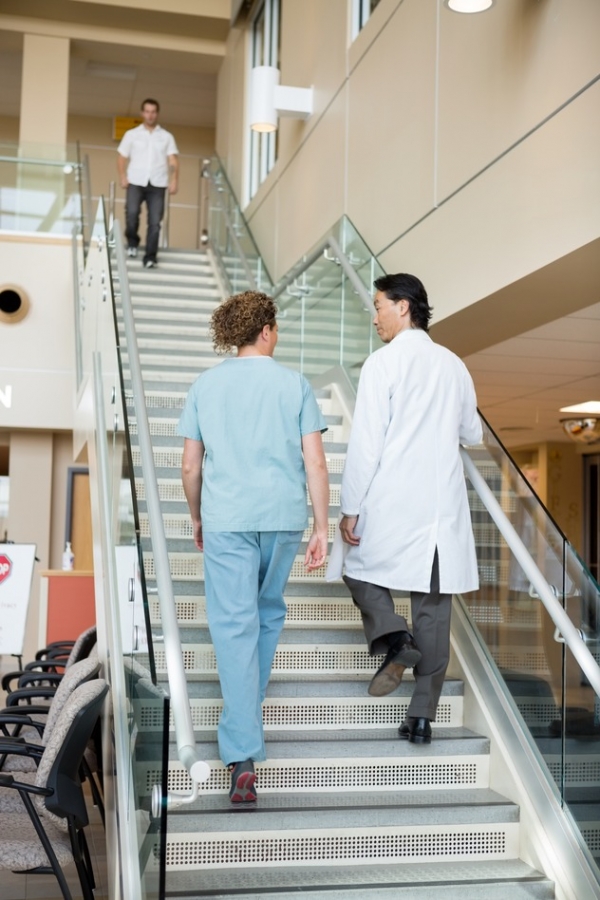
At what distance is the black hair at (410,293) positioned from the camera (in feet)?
13.4

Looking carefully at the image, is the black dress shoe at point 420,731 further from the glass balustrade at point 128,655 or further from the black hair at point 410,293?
the black hair at point 410,293

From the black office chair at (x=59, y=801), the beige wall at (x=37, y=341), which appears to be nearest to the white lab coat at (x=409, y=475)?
the black office chair at (x=59, y=801)

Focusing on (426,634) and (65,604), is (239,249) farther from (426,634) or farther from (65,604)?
(426,634)

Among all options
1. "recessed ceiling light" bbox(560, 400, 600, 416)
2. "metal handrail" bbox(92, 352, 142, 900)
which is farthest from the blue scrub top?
"recessed ceiling light" bbox(560, 400, 600, 416)

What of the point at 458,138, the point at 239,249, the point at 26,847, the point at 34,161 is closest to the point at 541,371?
the point at 458,138

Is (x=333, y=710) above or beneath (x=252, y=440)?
beneath

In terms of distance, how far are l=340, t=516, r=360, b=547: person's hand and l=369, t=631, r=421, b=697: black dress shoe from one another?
1.39 ft

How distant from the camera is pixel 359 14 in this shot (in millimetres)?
7875

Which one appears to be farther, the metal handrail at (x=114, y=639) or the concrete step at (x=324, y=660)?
the concrete step at (x=324, y=660)

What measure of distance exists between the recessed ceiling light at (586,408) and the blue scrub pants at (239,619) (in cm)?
567

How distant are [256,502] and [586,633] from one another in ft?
3.83

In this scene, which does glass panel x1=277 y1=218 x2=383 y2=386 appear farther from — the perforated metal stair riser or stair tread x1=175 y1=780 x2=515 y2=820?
stair tread x1=175 y1=780 x2=515 y2=820

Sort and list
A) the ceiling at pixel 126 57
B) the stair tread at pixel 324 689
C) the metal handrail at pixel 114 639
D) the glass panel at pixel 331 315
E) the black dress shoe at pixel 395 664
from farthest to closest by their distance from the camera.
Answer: the ceiling at pixel 126 57, the glass panel at pixel 331 315, the stair tread at pixel 324 689, the black dress shoe at pixel 395 664, the metal handrail at pixel 114 639

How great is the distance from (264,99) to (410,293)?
5.21m
